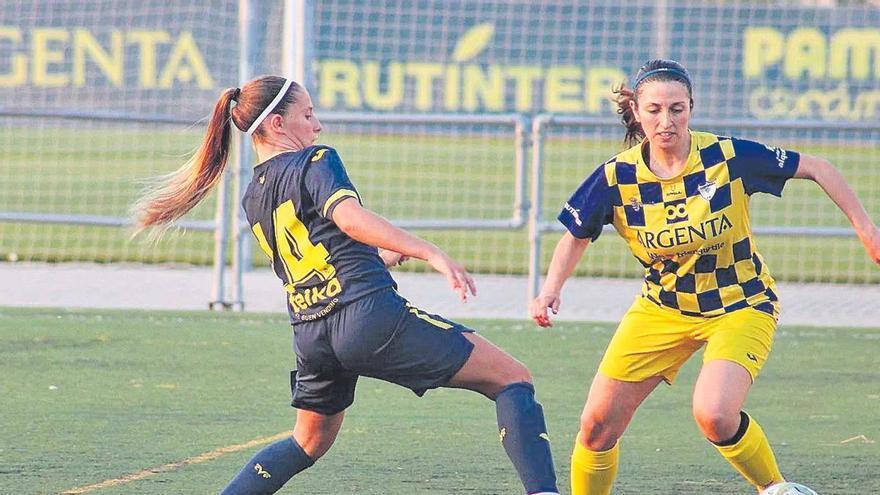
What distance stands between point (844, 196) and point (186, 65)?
2006 cm

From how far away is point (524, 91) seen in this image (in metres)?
26.7

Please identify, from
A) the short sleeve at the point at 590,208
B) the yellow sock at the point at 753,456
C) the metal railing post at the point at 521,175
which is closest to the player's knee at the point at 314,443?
the short sleeve at the point at 590,208

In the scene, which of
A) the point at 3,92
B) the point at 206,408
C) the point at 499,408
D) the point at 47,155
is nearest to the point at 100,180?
the point at 47,155

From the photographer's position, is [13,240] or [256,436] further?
[13,240]

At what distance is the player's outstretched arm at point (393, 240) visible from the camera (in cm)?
448

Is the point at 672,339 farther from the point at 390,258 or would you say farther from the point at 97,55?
the point at 97,55

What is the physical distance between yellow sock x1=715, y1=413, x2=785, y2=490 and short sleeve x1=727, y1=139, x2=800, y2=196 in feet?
2.56

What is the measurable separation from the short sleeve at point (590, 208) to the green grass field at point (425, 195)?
29.3 feet

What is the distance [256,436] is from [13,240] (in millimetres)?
10542

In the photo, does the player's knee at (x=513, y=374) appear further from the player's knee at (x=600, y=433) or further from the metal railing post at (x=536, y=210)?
the metal railing post at (x=536, y=210)

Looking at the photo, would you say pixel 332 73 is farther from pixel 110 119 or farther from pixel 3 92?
pixel 110 119

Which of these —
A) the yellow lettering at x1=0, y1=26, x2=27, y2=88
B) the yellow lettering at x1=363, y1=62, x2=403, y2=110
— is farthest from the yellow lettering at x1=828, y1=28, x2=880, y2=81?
the yellow lettering at x1=0, y1=26, x2=27, y2=88

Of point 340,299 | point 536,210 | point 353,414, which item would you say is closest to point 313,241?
point 340,299

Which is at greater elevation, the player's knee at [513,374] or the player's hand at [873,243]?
the player's hand at [873,243]
